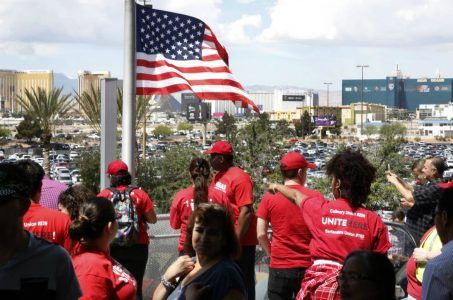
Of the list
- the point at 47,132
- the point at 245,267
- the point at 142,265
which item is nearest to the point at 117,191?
the point at 142,265

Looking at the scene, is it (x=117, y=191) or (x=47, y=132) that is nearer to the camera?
(x=117, y=191)

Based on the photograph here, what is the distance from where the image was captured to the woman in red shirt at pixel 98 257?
4020 mm

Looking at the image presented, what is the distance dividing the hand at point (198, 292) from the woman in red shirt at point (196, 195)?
2558mm

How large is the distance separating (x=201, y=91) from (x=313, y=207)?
4505 mm

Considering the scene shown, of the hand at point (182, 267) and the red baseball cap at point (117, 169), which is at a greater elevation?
the red baseball cap at point (117, 169)

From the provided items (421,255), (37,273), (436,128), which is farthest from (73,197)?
(436,128)

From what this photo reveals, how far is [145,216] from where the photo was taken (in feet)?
22.0

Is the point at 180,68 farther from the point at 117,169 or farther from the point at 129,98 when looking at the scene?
the point at 117,169

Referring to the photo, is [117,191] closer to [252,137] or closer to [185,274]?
[185,274]

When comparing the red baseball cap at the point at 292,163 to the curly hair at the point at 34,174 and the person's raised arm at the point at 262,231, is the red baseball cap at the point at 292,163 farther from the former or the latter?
the curly hair at the point at 34,174

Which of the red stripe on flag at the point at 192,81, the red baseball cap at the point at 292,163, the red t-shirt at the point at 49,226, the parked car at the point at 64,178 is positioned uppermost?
the red stripe on flag at the point at 192,81

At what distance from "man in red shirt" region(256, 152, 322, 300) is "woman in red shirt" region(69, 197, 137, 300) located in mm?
2201

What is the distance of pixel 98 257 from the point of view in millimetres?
4086

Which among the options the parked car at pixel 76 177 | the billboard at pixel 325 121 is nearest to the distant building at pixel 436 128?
the billboard at pixel 325 121
